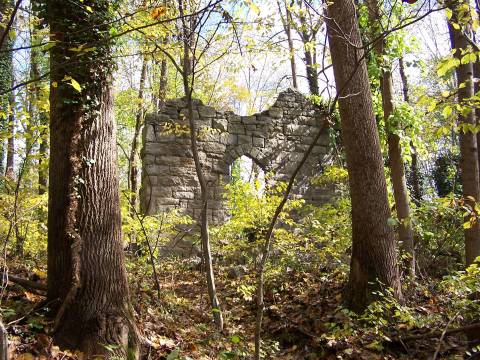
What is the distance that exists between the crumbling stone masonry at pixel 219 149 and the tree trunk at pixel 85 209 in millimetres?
4793

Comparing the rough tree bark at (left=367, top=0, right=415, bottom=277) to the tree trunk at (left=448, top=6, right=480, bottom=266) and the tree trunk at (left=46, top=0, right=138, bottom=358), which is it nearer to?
the tree trunk at (left=448, top=6, right=480, bottom=266)

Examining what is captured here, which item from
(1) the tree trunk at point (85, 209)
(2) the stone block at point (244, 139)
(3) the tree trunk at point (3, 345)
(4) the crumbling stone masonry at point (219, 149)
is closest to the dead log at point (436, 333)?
(1) the tree trunk at point (85, 209)

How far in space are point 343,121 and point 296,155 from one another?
556 centimetres

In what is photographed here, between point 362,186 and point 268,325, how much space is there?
2019mm

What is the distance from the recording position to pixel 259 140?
10.1 metres

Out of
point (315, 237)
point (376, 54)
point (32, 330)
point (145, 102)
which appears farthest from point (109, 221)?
point (145, 102)

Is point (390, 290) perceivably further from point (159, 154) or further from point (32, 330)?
point (159, 154)

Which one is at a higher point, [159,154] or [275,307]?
[159,154]

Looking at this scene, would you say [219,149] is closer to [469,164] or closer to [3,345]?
[469,164]

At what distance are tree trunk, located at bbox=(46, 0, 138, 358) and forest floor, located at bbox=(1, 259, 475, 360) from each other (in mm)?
202

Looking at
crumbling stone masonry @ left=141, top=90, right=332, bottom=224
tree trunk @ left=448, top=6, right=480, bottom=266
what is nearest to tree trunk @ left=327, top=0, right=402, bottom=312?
tree trunk @ left=448, top=6, right=480, bottom=266

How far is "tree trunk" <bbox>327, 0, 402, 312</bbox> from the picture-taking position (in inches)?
176

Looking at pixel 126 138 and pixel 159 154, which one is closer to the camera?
pixel 159 154

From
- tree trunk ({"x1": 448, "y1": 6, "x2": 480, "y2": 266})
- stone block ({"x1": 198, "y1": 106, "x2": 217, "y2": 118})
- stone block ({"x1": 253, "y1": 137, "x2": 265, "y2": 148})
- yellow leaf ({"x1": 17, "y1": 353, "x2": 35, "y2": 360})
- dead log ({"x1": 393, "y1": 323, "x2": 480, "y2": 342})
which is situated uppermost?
stone block ({"x1": 198, "y1": 106, "x2": 217, "y2": 118})
